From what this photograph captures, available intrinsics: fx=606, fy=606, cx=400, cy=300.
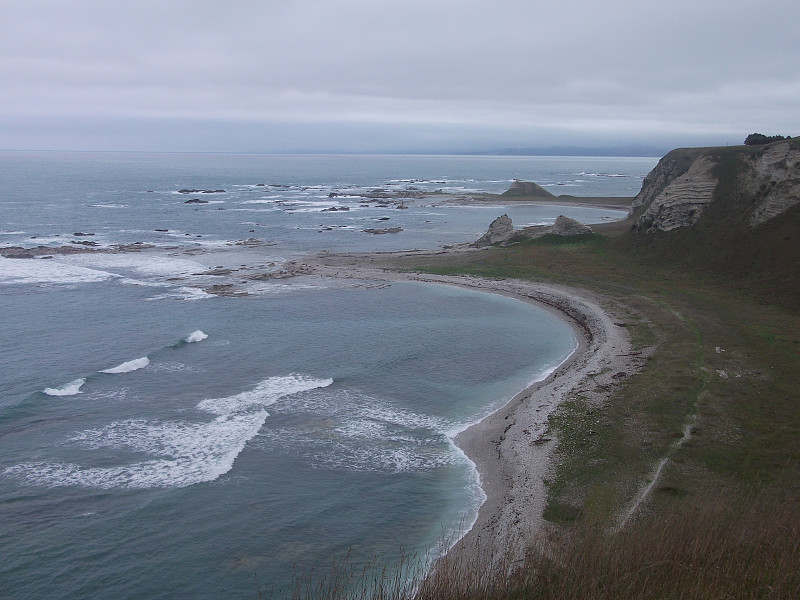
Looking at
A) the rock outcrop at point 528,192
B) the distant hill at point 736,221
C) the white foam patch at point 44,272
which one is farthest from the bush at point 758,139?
the rock outcrop at point 528,192

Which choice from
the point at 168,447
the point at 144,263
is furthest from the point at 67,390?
the point at 144,263

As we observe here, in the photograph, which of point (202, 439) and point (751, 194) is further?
point (751, 194)

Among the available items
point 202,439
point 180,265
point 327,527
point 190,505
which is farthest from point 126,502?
point 180,265

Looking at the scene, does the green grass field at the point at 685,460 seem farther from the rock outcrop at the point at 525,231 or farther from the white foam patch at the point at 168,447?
the rock outcrop at the point at 525,231

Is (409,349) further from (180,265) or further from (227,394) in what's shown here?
(180,265)

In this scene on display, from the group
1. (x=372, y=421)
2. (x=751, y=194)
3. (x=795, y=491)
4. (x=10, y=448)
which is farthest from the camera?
(x=751, y=194)

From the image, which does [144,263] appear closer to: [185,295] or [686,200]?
[185,295]

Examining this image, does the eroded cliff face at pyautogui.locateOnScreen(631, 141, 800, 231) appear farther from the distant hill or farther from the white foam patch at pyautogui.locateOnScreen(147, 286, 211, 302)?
the white foam patch at pyautogui.locateOnScreen(147, 286, 211, 302)
